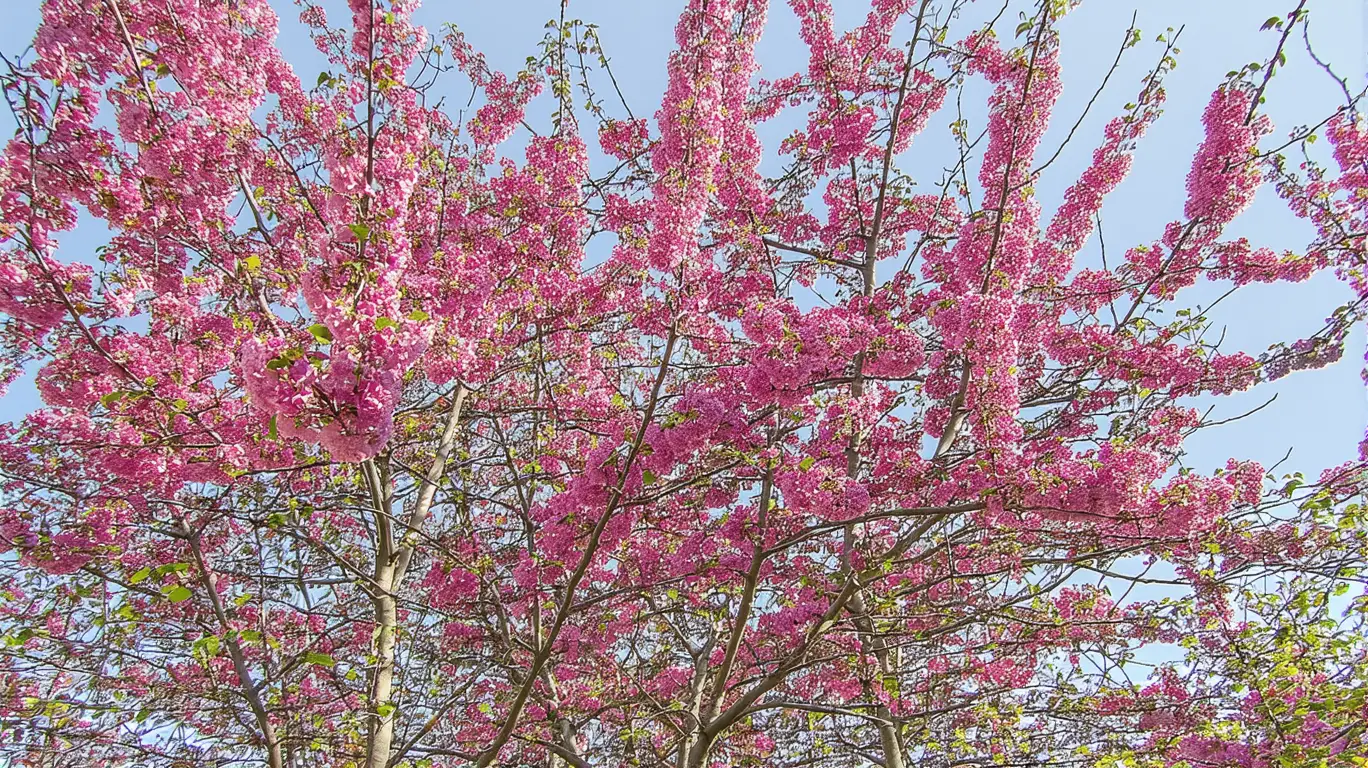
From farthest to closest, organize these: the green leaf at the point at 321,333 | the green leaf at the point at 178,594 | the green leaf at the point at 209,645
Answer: the green leaf at the point at 209,645 < the green leaf at the point at 178,594 < the green leaf at the point at 321,333

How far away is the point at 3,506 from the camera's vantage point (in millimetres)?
5797

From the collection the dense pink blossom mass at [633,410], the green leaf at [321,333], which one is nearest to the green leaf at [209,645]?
the dense pink blossom mass at [633,410]

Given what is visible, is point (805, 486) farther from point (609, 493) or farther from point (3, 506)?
point (3, 506)

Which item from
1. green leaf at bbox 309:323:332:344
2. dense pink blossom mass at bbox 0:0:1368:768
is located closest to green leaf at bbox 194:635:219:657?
dense pink blossom mass at bbox 0:0:1368:768

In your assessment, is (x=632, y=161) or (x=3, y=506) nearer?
(x=3, y=506)

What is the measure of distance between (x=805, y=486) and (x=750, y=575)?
2.63 feet

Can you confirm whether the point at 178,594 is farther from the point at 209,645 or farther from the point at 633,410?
the point at 633,410

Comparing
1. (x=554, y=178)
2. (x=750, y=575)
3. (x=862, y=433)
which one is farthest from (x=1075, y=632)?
(x=554, y=178)

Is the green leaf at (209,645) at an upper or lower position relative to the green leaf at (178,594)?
upper

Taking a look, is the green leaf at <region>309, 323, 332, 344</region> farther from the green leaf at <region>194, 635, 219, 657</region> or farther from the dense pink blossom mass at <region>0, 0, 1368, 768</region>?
the green leaf at <region>194, 635, 219, 657</region>

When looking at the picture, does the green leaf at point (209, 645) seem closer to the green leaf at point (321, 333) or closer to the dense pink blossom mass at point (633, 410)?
the dense pink blossom mass at point (633, 410)

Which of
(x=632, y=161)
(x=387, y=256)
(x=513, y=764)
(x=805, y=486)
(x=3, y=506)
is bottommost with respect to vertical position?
(x=513, y=764)

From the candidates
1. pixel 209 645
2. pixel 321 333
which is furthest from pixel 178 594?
pixel 321 333

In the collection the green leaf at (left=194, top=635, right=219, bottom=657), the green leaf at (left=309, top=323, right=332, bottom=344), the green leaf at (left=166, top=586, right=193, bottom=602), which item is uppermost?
the green leaf at (left=309, top=323, right=332, bottom=344)
